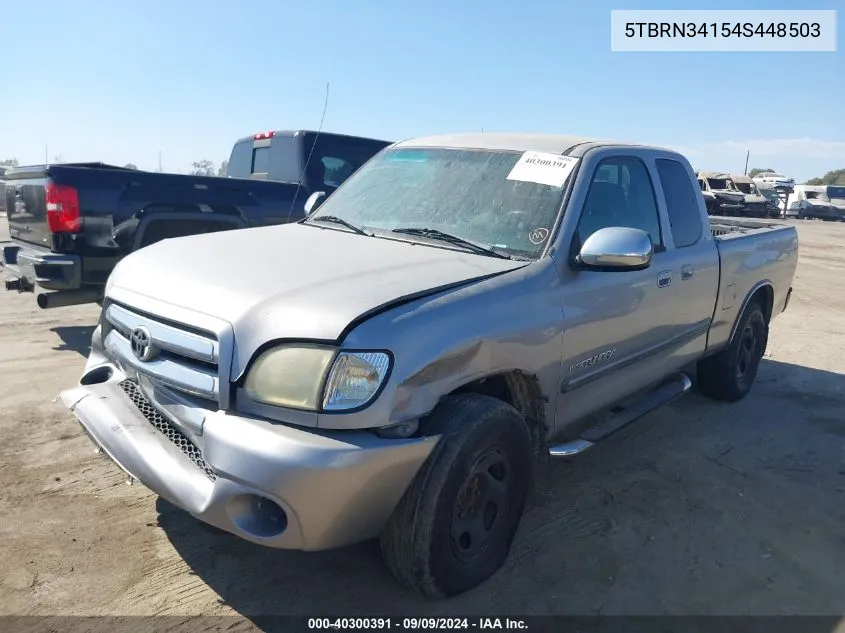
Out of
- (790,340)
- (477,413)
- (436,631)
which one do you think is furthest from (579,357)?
(790,340)

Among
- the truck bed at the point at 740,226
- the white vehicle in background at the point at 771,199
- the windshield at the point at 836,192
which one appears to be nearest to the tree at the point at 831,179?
the windshield at the point at 836,192

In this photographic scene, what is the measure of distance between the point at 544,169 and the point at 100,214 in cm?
371

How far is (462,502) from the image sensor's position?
2730 mm

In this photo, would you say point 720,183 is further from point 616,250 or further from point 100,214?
point 616,250

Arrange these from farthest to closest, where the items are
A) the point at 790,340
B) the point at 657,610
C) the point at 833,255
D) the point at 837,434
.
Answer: the point at 833,255, the point at 790,340, the point at 837,434, the point at 657,610

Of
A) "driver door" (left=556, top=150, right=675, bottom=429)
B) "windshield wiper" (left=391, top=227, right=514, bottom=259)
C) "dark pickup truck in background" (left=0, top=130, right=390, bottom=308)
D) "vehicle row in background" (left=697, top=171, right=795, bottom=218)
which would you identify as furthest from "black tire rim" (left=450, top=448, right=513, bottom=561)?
"vehicle row in background" (left=697, top=171, right=795, bottom=218)

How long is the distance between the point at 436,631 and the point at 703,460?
2.45 m

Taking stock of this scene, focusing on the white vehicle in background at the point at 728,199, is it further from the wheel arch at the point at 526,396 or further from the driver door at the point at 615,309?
the wheel arch at the point at 526,396

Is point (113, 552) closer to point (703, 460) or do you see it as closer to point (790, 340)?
point (703, 460)

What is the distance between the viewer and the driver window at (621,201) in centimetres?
347

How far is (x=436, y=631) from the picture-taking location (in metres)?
2.59

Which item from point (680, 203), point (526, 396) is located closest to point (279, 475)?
point (526, 396)

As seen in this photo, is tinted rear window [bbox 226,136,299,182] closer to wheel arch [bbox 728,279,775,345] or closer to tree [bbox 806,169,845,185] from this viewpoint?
wheel arch [bbox 728,279,775,345]

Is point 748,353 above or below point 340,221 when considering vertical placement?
below
